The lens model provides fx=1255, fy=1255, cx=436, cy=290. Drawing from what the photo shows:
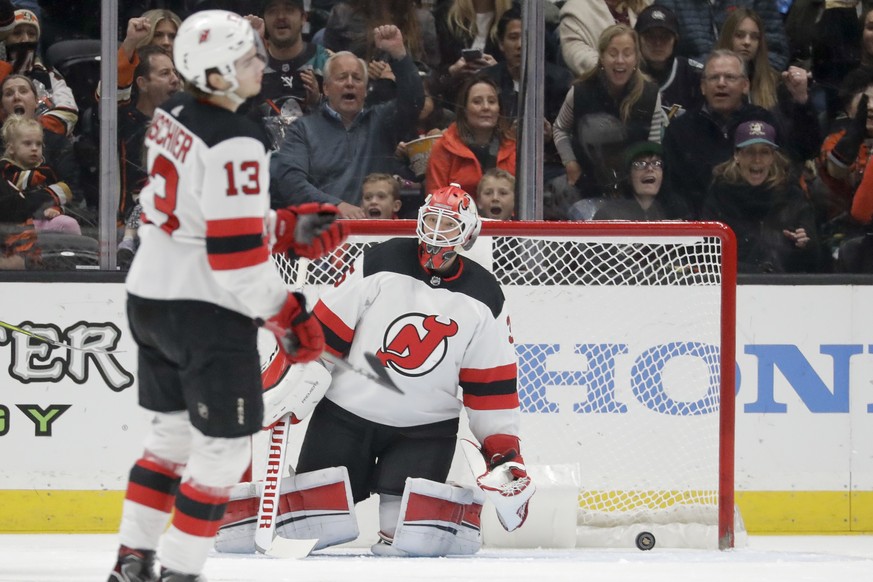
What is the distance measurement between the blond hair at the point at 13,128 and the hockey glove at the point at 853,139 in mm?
2817

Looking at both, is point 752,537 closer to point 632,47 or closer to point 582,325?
point 582,325

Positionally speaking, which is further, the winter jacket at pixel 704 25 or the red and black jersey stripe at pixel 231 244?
the winter jacket at pixel 704 25

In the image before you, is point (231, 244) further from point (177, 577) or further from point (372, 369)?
point (372, 369)

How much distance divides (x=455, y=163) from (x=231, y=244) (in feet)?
7.33

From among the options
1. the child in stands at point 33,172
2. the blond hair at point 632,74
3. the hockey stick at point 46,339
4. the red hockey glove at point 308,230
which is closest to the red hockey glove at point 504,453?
the red hockey glove at point 308,230

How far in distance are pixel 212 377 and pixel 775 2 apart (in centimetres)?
311

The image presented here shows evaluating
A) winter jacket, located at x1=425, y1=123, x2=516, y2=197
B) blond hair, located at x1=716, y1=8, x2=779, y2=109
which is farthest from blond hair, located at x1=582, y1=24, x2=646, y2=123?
winter jacket, located at x1=425, y1=123, x2=516, y2=197

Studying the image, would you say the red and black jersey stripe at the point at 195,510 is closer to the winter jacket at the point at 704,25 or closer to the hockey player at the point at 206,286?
the hockey player at the point at 206,286

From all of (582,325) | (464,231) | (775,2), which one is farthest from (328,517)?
(775,2)

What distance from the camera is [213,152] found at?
227cm

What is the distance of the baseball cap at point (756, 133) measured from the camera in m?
4.54

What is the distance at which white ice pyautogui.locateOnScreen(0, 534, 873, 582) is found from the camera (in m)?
2.88

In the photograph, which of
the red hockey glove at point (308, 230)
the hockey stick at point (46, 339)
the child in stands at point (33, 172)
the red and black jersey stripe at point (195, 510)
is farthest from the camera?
the child in stands at point (33, 172)

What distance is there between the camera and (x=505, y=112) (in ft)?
14.3
